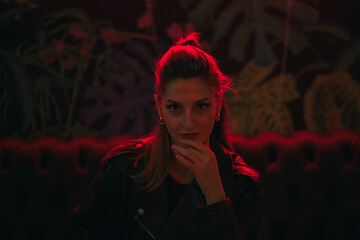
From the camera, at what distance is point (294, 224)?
113cm

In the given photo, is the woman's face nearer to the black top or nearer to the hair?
the hair

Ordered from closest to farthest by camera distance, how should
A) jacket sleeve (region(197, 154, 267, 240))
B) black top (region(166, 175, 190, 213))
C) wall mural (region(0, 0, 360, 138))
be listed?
jacket sleeve (region(197, 154, 267, 240)) → black top (region(166, 175, 190, 213)) → wall mural (region(0, 0, 360, 138))

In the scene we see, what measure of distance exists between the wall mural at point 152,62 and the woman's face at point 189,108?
0.54 m

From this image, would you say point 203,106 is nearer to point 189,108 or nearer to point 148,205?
point 189,108

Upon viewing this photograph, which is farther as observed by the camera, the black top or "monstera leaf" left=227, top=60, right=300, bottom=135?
"monstera leaf" left=227, top=60, right=300, bottom=135

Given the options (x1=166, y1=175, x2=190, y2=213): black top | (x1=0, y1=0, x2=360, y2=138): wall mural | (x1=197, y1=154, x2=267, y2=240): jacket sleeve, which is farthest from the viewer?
(x1=0, y1=0, x2=360, y2=138): wall mural

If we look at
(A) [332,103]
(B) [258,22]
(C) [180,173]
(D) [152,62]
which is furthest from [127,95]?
(A) [332,103]

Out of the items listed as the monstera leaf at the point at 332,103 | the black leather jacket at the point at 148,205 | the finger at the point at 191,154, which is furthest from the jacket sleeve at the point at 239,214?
the monstera leaf at the point at 332,103

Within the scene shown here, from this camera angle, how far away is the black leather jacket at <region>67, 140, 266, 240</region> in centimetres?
82

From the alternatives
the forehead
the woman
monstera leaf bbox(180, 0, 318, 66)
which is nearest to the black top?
the woman

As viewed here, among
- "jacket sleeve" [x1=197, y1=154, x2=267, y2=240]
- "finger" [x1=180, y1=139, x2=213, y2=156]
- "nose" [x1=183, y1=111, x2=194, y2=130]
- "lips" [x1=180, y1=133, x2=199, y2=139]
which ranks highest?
"nose" [x1=183, y1=111, x2=194, y2=130]

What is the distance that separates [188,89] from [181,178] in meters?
0.28

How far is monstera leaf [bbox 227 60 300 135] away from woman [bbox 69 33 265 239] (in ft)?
1.45

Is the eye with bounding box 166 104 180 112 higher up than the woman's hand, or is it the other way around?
the eye with bounding box 166 104 180 112
